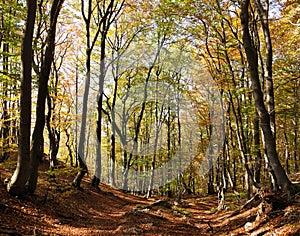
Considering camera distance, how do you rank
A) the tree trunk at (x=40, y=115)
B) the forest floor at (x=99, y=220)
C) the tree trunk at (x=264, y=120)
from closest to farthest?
the forest floor at (x=99, y=220) → the tree trunk at (x=264, y=120) → the tree trunk at (x=40, y=115)

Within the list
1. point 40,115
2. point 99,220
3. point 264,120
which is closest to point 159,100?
point 99,220

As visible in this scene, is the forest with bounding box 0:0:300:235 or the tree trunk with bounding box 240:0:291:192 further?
the forest with bounding box 0:0:300:235

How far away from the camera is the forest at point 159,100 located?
319 inches

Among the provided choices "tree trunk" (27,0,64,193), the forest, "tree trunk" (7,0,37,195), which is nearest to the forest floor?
the forest

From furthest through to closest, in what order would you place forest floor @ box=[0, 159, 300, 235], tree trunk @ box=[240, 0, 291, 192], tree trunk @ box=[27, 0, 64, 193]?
tree trunk @ box=[27, 0, 64, 193] → tree trunk @ box=[240, 0, 291, 192] → forest floor @ box=[0, 159, 300, 235]

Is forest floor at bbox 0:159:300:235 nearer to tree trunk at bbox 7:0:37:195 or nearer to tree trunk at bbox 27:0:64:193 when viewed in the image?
tree trunk at bbox 7:0:37:195

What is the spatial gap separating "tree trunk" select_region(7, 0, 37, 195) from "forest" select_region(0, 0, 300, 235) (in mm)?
30

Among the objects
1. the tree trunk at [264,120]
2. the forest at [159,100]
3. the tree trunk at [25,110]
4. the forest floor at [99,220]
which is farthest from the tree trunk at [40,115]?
the tree trunk at [264,120]

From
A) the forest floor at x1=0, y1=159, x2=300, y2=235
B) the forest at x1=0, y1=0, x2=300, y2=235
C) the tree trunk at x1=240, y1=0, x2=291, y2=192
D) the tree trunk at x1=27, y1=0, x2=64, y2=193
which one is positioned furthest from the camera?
the tree trunk at x1=27, y1=0, x2=64, y2=193

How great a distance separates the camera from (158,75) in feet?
84.4

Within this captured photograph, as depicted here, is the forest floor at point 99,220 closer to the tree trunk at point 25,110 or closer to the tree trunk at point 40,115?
the tree trunk at point 25,110

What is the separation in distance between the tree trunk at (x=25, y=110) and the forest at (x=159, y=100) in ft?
0.10

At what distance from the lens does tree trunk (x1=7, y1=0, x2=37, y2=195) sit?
26.9ft

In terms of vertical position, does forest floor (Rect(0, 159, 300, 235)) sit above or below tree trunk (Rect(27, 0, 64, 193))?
below
